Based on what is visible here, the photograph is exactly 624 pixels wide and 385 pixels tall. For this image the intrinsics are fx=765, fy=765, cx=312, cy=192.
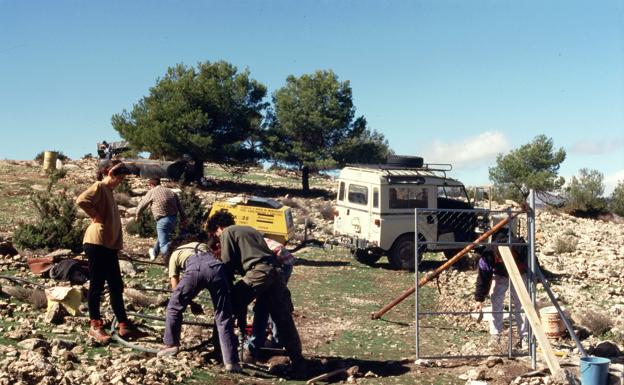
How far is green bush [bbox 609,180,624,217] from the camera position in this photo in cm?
4378

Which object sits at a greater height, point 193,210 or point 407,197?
point 407,197

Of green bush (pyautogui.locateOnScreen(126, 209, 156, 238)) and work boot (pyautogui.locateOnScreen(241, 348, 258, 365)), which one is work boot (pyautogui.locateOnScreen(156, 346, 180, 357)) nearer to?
work boot (pyautogui.locateOnScreen(241, 348, 258, 365))

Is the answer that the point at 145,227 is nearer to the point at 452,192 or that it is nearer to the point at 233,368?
the point at 452,192

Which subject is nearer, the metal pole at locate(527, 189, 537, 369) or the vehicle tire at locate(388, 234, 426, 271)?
the metal pole at locate(527, 189, 537, 369)

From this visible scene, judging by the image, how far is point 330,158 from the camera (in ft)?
138

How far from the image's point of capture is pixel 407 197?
56.5 feet

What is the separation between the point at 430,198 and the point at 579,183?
98.2 feet

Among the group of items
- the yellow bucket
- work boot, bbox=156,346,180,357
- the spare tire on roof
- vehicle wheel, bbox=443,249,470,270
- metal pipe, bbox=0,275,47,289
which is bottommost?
work boot, bbox=156,346,180,357

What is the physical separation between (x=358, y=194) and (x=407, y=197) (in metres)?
1.19

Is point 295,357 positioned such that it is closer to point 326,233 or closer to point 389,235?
point 389,235

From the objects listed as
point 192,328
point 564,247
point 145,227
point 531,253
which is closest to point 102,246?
point 192,328

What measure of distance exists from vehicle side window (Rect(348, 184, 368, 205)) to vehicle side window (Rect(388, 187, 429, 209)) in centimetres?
66

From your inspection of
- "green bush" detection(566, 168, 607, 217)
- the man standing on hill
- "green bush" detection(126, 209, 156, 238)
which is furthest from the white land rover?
"green bush" detection(566, 168, 607, 217)

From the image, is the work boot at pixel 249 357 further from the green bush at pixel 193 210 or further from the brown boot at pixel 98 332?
the green bush at pixel 193 210
